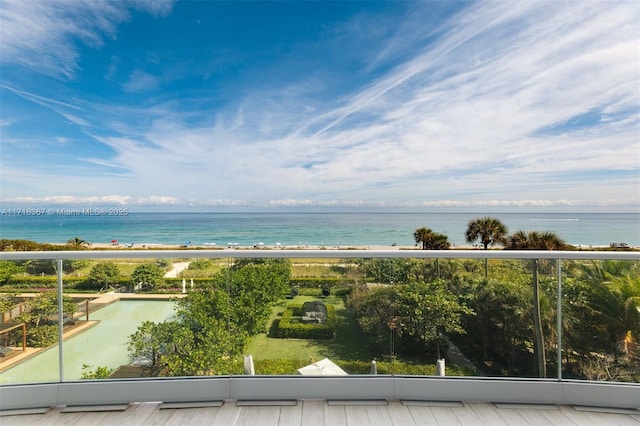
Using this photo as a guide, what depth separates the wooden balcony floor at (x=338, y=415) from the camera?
1.69 m

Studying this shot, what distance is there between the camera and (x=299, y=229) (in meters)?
41.5

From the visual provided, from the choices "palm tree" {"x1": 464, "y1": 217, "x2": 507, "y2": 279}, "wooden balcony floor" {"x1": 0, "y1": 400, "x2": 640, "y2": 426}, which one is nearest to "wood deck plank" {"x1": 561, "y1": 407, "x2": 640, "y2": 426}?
"wooden balcony floor" {"x1": 0, "y1": 400, "x2": 640, "y2": 426}

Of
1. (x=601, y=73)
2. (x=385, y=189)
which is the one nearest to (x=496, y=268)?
(x=601, y=73)

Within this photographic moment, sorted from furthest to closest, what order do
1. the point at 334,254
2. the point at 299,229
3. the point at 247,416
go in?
1. the point at 299,229
2. the point at 334,254
3. the point at 247,416

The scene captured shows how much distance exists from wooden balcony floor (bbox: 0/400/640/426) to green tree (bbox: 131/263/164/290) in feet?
2.31

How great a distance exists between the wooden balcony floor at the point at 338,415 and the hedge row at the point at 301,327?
Answer: 38 centimetres

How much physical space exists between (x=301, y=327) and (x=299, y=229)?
39.7 meters

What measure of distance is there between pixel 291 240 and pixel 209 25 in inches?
870

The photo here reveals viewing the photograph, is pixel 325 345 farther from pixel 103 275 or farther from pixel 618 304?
pixel 618 304

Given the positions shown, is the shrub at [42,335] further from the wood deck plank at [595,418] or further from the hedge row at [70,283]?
the wood deck plank at [595,418]

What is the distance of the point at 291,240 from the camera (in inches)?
1414

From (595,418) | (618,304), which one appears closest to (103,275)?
(595,418)

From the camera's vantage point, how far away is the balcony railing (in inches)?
72.7

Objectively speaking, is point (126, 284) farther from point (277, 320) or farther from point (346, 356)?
point (346, 356)
